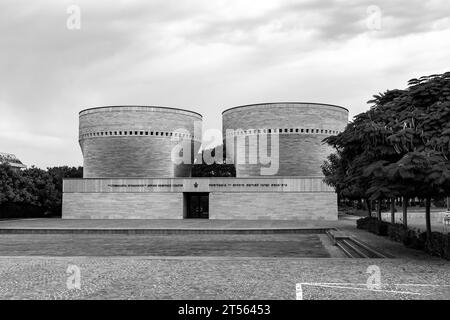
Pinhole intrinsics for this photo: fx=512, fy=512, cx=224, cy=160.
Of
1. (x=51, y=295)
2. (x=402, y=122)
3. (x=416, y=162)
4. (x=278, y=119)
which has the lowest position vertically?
(x=51, y=295)

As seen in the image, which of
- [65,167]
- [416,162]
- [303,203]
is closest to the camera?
[416,162]

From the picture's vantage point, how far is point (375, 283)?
969cm

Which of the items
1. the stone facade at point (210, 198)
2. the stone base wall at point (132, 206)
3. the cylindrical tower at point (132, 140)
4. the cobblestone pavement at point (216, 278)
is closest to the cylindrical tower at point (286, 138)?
the stone facade at point (210, 198)

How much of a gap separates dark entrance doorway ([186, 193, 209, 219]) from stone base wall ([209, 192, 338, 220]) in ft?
10.3

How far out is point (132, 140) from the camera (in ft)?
161

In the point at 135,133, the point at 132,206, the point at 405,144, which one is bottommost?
the point at 132,206

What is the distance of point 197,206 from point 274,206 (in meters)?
9.33

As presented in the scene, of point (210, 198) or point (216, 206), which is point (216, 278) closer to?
point (216, 206)

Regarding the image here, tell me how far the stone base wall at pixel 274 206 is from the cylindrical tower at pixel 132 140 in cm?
913

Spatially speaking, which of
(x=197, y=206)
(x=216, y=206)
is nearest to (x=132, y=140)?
(x=197, y=206)

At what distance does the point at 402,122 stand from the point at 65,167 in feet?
169
